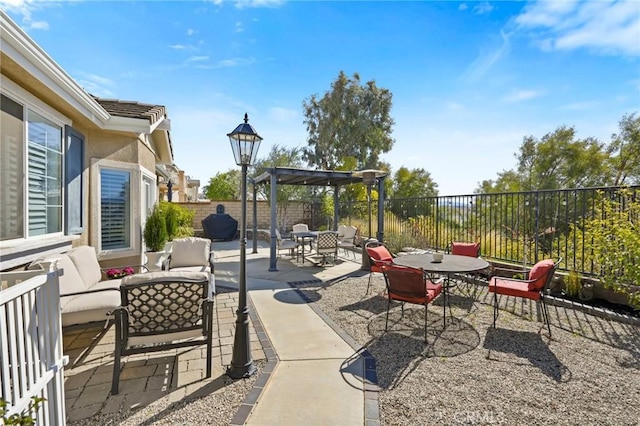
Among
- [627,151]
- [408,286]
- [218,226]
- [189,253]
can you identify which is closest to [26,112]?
[189,253]

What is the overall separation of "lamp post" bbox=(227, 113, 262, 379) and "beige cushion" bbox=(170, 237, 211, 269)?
3010mm

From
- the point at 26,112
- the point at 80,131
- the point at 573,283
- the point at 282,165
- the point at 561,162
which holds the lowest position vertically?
the point at 573,283

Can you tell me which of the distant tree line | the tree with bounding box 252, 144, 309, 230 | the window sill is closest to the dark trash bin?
the tree with bounding box 252, 144, 309, 230

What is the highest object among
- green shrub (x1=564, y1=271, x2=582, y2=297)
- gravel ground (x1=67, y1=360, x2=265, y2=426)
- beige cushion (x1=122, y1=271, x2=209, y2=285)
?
beige cushion (x1=122, y1=271, x2=209, y2=285)

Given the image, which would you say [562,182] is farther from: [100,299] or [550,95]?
[100,299]

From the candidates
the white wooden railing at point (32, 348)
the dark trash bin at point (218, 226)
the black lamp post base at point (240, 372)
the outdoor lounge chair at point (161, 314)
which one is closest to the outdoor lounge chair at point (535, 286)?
the black lamp post base at point (240, 372)

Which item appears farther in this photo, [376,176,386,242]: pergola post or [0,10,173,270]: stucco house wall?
[376,176,386,242]: pergola post

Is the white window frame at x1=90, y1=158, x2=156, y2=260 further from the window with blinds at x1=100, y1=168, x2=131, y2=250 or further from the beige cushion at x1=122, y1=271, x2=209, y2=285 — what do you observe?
the beige cushion at x1=122, y1=271, x2=209, y2=285

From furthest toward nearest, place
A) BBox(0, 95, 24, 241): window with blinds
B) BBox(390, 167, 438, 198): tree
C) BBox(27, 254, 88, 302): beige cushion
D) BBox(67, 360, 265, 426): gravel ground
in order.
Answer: BBox(390, 167, 438, 198): tree, BBox(27, 254, 88, 302): beige cushion, BBox(0, 95, 24, 241): window with blinds, BBox(67, 360, 265, 426): gravel ground

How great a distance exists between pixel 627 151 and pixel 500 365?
19521 mm

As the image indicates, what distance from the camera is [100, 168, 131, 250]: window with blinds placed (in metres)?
5.44

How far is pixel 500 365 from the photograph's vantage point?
3.14 meters

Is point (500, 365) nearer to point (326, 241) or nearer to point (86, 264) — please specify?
point (326, 241)

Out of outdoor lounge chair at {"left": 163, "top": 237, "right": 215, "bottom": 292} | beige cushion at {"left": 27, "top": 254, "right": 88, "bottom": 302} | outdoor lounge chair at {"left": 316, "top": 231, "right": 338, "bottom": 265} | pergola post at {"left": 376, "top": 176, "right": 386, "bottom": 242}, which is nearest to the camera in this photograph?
beige cushion at {"left": 27, "top": 254, "right": 88, "bottom": 302}
